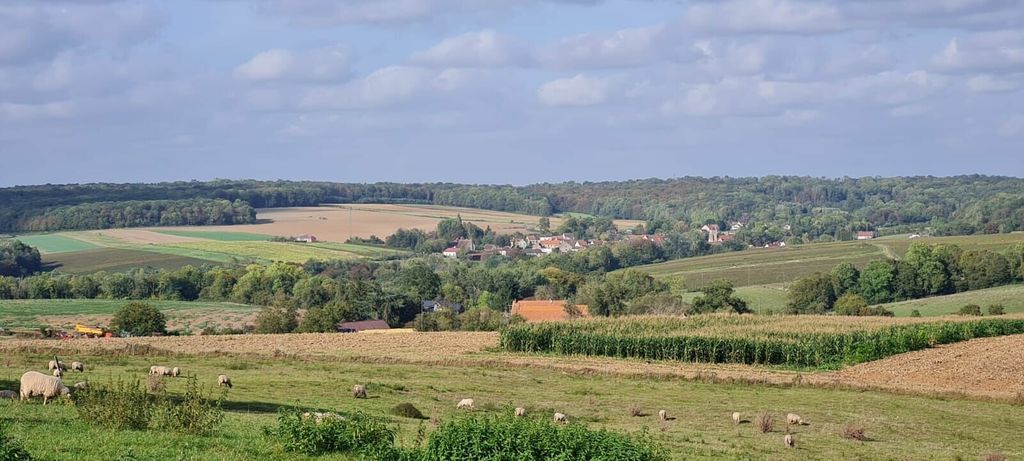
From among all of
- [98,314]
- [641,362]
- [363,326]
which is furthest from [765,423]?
[98,314]

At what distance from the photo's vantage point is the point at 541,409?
1355 inches

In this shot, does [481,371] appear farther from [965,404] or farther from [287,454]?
[287,454]

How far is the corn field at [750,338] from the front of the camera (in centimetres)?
5662

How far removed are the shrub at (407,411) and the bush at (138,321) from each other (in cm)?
4313

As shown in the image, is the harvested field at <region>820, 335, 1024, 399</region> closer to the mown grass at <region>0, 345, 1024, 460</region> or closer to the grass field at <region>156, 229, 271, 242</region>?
the mown grass at <region>0, 345, 1024, 460</region>

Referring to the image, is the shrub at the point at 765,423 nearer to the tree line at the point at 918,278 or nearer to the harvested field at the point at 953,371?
the harvested field at the point at 953,371

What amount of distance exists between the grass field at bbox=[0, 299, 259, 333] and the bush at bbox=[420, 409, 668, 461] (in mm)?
64555

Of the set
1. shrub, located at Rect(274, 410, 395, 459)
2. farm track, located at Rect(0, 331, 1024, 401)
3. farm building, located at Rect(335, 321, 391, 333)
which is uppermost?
shrub, located at Rect(274, 410, 395, 459)

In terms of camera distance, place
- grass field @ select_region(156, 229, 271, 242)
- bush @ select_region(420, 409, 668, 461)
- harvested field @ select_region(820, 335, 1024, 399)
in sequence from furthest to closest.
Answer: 1. grass field @ select_region(156, 229, 271, 242)
2. harvested field @ select_region(820, 335, 1024, 399)
3. bush @ select_region(420, 409, 668, 461)

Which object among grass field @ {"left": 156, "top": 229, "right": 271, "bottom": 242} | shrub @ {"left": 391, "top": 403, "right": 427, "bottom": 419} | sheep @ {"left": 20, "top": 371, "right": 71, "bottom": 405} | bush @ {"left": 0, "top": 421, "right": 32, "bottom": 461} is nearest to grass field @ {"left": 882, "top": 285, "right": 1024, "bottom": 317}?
shrub @ {"left": 391, "top": 403, "right": 427, "bottom": 419}

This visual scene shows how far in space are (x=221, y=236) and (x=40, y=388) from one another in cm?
14130

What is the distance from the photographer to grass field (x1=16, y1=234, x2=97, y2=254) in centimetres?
14150

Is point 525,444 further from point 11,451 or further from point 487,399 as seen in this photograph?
point 487,399

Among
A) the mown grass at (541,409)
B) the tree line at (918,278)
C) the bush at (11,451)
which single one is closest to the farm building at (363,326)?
the mown grass at (541,409)
